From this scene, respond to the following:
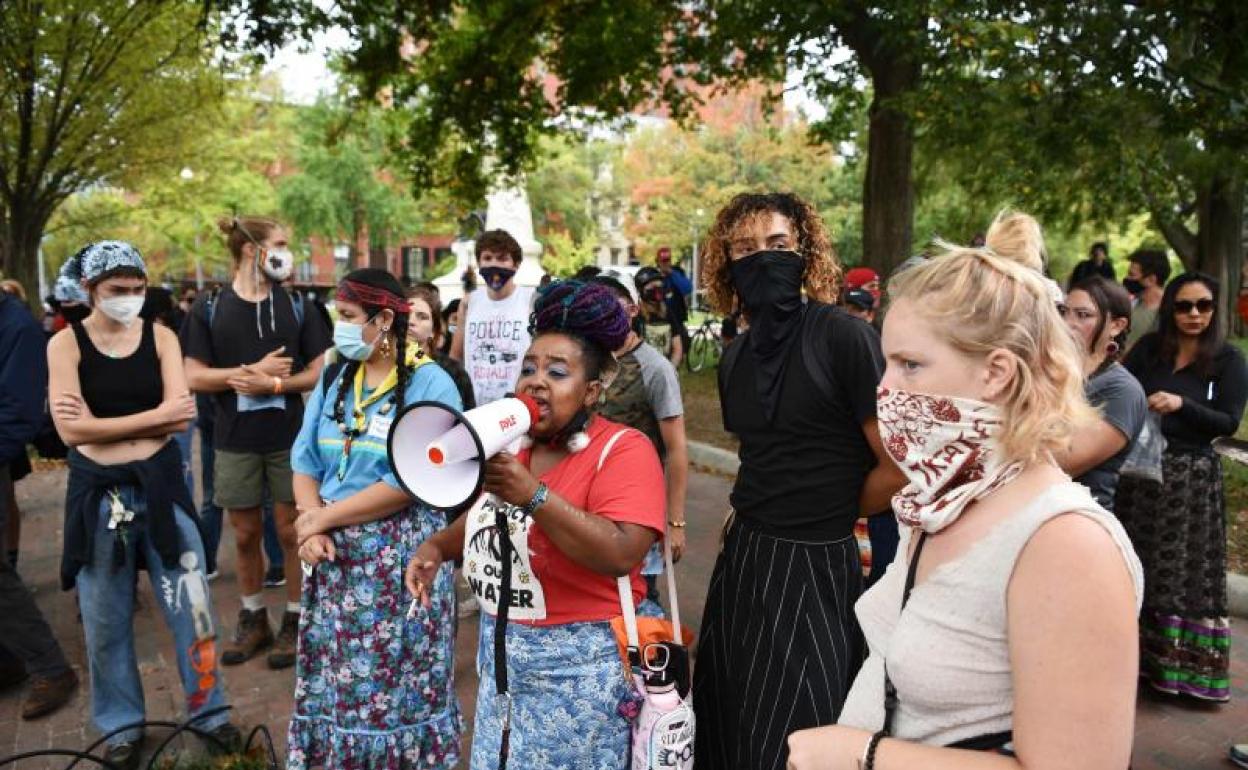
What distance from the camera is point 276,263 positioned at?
4.64 metres

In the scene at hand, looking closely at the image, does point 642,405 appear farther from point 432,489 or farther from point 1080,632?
point 1080,632

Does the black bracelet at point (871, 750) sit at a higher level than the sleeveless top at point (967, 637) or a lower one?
lower

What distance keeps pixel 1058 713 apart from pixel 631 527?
3.61 ft

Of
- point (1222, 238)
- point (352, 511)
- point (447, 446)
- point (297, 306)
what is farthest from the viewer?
point (1222, 238)

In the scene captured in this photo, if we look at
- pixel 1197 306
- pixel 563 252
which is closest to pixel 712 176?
pixel 563 252

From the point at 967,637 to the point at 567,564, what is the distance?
3.67 feet

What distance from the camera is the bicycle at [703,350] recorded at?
1659 cm

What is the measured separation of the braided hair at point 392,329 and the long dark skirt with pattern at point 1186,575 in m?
3.71

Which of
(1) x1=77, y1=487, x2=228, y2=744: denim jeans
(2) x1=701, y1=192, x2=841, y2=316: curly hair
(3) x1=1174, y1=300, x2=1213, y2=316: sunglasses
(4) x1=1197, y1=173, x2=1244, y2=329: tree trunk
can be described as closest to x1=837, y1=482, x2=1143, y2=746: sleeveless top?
(2) x1=701, y1=192, x2=841, y2=316: curly hair

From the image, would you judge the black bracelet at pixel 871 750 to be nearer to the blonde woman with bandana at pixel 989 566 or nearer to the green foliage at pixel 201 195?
the blonde woman with bandana at pixel 989 566

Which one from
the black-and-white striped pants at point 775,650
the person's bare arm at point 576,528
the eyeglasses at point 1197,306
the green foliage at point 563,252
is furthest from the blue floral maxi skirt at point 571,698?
the green foliage at point 563,252

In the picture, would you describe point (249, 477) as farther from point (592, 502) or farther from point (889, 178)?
point (889, 178)

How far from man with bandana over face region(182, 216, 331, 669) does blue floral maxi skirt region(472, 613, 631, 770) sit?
9.32ft

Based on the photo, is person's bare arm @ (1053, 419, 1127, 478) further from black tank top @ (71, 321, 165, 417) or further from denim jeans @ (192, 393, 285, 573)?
denim jeans @ (192, 393, 285, 573)
